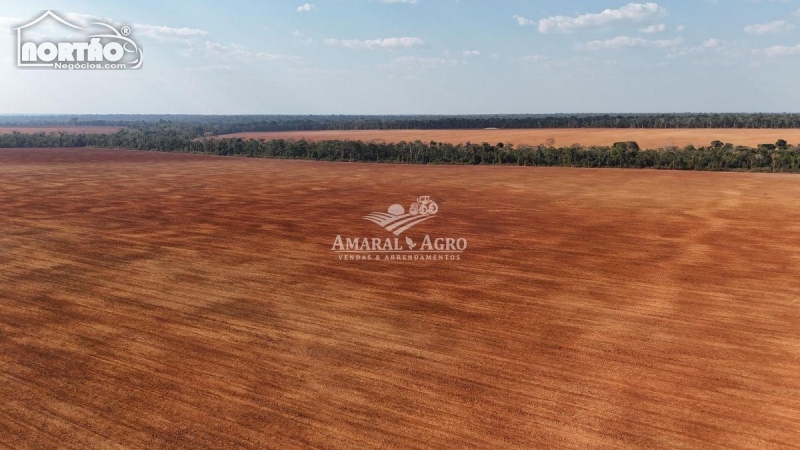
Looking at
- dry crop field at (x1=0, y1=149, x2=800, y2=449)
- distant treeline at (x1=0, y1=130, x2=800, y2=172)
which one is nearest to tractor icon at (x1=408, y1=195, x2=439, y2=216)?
dry crop field at (x1=0, y1=149, x2=800, y2=449)

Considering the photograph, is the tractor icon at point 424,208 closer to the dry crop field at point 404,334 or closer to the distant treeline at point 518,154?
the dry crop field at point 404,334

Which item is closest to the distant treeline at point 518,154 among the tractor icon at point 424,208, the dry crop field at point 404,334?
the dry crop field at point 404,334

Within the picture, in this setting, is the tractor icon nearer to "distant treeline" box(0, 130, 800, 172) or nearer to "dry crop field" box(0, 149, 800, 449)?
"dry crop field" box(0, 149, 800, 449)

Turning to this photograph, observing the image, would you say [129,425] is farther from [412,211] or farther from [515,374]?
[412,211]

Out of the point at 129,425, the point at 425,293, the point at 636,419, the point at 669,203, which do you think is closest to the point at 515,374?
the point at 636,419

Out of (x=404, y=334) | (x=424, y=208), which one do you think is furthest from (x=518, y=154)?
(x=404, y=334)

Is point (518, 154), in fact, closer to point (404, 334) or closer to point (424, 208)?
point (424, 208)
